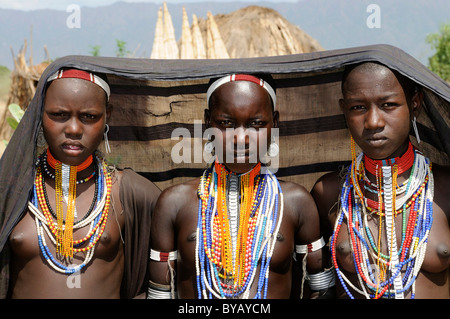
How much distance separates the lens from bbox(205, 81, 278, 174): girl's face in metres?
2.31

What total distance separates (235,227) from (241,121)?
586mm

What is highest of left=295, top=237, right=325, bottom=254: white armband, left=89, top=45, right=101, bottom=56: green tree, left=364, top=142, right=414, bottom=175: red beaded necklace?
left=89, top=45, right=101, bottom=56: green tree

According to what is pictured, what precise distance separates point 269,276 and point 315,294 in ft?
0.97

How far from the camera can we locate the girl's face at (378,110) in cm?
223

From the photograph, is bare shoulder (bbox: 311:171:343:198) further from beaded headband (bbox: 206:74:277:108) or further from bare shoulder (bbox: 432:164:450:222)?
beaded headband (bbox: 206:74:277:108)


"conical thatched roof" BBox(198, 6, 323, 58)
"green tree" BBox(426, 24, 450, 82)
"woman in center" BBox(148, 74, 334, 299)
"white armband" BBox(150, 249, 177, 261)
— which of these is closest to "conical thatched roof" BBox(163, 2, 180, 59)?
"conical thatched roof" BBox(198, 6, 323, 58)

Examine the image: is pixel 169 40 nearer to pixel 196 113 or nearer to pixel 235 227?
pixel 196 113

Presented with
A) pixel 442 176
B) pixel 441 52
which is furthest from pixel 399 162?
pixel 441 52

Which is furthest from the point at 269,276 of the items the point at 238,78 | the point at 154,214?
the point at 238,78

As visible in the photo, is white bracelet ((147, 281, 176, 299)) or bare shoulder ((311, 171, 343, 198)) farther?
bare shoulder ((311, 171, 343, 198))

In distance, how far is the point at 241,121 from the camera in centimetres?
231

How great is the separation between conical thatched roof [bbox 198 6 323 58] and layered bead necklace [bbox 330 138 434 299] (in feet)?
31.7

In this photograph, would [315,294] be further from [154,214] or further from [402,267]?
[154,214]

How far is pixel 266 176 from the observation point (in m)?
2.59
